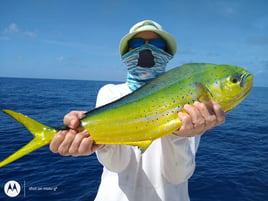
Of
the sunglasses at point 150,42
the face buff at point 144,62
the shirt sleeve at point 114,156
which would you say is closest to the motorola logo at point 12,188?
the shirt sleeve at point 114,156

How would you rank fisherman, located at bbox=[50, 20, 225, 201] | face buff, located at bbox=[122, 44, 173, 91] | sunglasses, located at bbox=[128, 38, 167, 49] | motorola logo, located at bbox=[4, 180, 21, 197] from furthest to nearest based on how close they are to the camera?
motorola logo, located at bbox=[4, 180, 21, 197] → sunglasses, located at bbox=[128, 38, 167, 49] → face buff, located at bbox=[122, 44, 173, 91] → fisherman, located at bbox=[50, 20, 225, 201]

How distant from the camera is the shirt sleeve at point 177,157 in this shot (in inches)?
88.5

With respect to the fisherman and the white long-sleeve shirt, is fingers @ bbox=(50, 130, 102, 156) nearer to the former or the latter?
the fisherman

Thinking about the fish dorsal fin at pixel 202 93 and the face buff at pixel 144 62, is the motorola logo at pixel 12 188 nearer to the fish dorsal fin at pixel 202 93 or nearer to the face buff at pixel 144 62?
the face buff at pixel 144 62

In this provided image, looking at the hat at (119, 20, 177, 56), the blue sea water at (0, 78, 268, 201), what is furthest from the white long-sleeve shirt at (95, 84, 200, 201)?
the blue sea water at (0, 78, 268, 201)

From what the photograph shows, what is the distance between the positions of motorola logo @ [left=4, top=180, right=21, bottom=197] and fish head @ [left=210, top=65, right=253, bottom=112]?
7.40 meters

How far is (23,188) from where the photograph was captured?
7215mm

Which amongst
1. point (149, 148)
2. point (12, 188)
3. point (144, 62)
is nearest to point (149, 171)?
point (149, 148)

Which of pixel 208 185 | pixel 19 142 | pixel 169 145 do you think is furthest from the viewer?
pixel 19 142

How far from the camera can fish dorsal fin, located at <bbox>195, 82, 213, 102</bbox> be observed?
73.4 inches

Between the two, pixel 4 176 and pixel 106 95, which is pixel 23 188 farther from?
pixel 106 95

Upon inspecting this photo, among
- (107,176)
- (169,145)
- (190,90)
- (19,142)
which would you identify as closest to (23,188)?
(19,142)

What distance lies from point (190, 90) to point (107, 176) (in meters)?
1.73

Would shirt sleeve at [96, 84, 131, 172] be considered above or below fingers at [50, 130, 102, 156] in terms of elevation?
below
